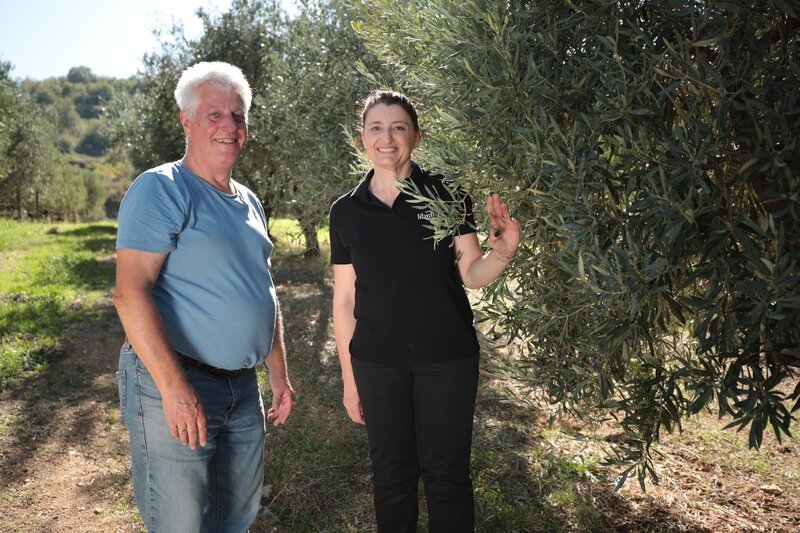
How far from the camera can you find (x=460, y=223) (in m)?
3.46

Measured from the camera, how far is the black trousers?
11.7ft

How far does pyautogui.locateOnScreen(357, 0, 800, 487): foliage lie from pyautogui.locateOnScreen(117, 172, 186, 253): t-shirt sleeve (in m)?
1.35

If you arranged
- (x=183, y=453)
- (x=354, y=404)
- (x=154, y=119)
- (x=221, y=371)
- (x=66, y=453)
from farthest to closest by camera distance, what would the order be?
(x=154, y=119) < (x=66, y=453) < (x=354, y=404) < (x=221, y=371) < (x=183, y=453)

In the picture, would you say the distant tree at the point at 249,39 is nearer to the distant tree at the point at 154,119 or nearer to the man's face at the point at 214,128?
the distant tree at the point at 154,119

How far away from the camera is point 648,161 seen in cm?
281

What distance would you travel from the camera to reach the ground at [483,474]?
5375 millimetres

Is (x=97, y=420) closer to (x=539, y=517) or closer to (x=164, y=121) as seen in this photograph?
(x=539, y=517)

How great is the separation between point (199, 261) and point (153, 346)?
469mm

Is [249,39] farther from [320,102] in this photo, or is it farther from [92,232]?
[92,232]

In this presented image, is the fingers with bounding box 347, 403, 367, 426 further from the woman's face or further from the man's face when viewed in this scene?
the man's face

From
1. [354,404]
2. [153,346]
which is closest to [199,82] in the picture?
[153,346]

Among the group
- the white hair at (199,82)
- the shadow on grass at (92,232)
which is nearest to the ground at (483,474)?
the white hair at (199,82)

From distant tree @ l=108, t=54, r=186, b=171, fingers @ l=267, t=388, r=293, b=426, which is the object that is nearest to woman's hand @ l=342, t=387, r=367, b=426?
fingers @ l=267, t=388, r=293, b=426

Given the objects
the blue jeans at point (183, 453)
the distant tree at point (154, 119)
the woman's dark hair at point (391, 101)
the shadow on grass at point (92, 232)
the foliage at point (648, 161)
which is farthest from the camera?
the shadow on grass at point (92, 232)
